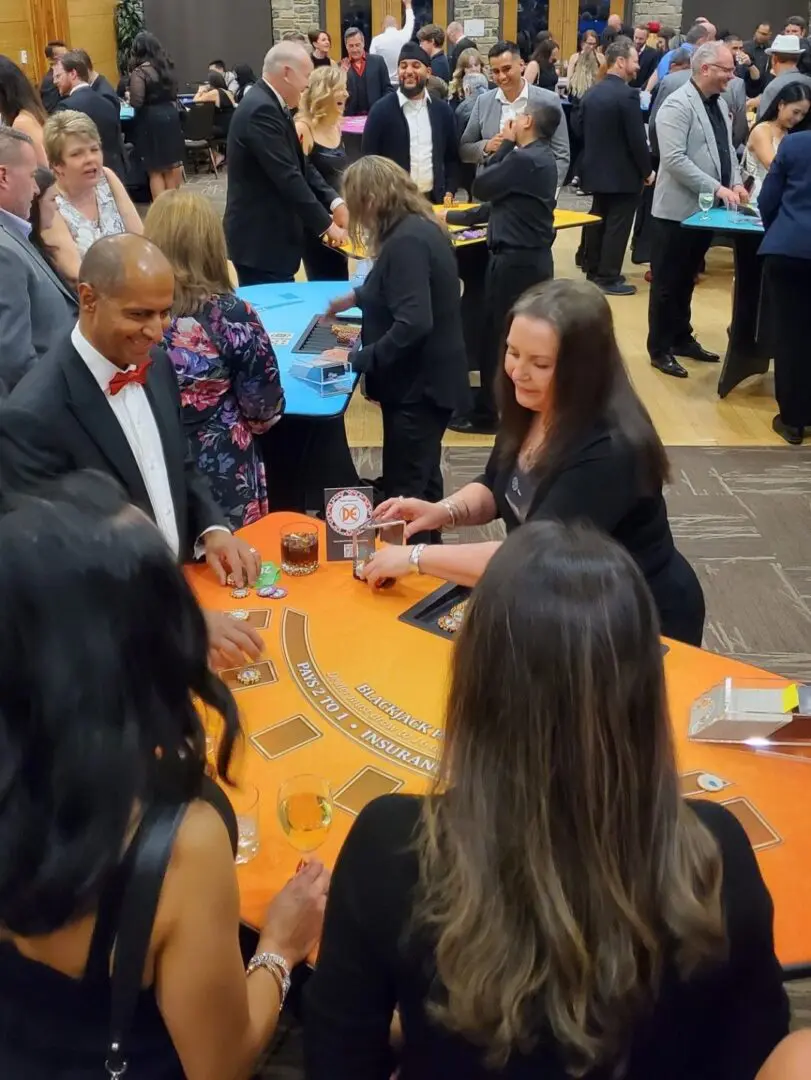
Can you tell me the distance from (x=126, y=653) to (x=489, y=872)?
44 cm

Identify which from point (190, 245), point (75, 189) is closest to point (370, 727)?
point (190, 245)

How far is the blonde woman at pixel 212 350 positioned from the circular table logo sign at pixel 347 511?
0.80 m

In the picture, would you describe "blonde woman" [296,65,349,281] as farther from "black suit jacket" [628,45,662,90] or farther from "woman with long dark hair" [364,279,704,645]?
"black suit jacket" [628,45,662,90]

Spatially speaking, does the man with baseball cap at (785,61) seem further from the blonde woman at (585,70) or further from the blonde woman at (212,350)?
the blonde woman at (212,350)

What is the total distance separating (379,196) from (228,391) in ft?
3.12

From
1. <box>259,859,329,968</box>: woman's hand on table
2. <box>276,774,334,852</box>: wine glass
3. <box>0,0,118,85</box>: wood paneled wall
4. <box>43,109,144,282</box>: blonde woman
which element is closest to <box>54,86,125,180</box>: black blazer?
<box>43,109,144,282</box>: blonde woman

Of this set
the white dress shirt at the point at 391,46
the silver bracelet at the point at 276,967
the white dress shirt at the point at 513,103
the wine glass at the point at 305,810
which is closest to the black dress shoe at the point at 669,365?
the white dress shirt at the point at 513,103

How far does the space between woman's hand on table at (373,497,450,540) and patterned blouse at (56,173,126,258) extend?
2.31 meters

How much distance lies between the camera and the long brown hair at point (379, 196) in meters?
3.55

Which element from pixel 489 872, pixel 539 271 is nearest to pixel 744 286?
pixel 539 271

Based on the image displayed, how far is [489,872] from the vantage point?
105 cm

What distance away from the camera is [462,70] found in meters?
9.73

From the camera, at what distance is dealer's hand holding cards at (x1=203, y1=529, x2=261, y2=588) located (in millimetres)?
2445

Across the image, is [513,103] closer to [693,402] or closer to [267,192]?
[267,192]
